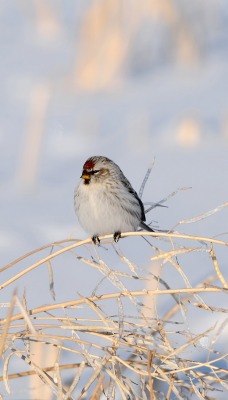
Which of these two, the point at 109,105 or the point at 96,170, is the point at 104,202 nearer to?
the point at 96,170

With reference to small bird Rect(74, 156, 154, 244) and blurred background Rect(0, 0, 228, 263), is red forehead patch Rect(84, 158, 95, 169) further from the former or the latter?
blurred background Rect(0, 0, 228, 263)

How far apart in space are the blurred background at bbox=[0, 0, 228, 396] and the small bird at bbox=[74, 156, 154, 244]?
0.82ft

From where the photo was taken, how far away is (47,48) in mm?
6426

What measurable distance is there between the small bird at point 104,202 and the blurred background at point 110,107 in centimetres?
25

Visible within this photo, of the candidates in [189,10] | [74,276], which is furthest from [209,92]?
[74,276]

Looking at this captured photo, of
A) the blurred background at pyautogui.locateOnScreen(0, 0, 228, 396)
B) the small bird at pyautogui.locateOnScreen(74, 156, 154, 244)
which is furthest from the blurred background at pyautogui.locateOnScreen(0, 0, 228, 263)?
the small bird at pyautogui.locateOnScreen(74, 156, 154, 244)

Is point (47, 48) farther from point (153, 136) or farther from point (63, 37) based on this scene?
point (153, 136)

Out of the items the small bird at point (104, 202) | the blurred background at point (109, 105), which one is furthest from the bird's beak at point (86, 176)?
the blurred background at point (109, 105)

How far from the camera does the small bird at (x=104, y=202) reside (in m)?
3.85

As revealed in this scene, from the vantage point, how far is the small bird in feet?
12.6

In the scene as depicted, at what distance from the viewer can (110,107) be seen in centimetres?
568

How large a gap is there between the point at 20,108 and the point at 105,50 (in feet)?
2.16

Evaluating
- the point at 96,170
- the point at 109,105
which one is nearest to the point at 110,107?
the point at 109,105

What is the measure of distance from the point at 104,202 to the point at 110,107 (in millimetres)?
1809
